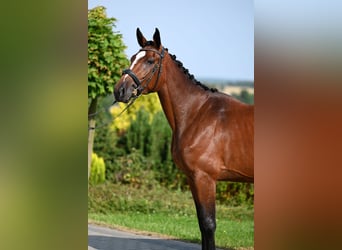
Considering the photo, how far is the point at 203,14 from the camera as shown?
22.7 ft

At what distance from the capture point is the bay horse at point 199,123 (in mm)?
3885

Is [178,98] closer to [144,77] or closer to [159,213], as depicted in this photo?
[144,77]

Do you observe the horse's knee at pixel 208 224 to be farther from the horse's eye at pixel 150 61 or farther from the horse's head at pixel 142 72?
the horse's eye at pixel 150 61

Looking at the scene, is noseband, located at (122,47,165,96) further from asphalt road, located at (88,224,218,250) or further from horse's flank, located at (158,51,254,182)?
asphalt road, located at (88,224,218,250)

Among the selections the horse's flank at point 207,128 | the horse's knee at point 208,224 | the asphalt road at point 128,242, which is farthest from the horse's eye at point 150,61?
the asphalt road at point 128,242

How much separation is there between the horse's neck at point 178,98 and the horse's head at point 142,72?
0.34 ft

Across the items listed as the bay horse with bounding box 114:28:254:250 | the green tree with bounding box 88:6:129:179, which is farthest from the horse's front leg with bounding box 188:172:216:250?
the green tree with bounding box 88:6:129:179

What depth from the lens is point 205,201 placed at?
3.83m

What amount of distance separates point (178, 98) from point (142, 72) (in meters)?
0.33

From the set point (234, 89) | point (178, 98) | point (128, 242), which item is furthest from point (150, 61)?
point (234, 89)
